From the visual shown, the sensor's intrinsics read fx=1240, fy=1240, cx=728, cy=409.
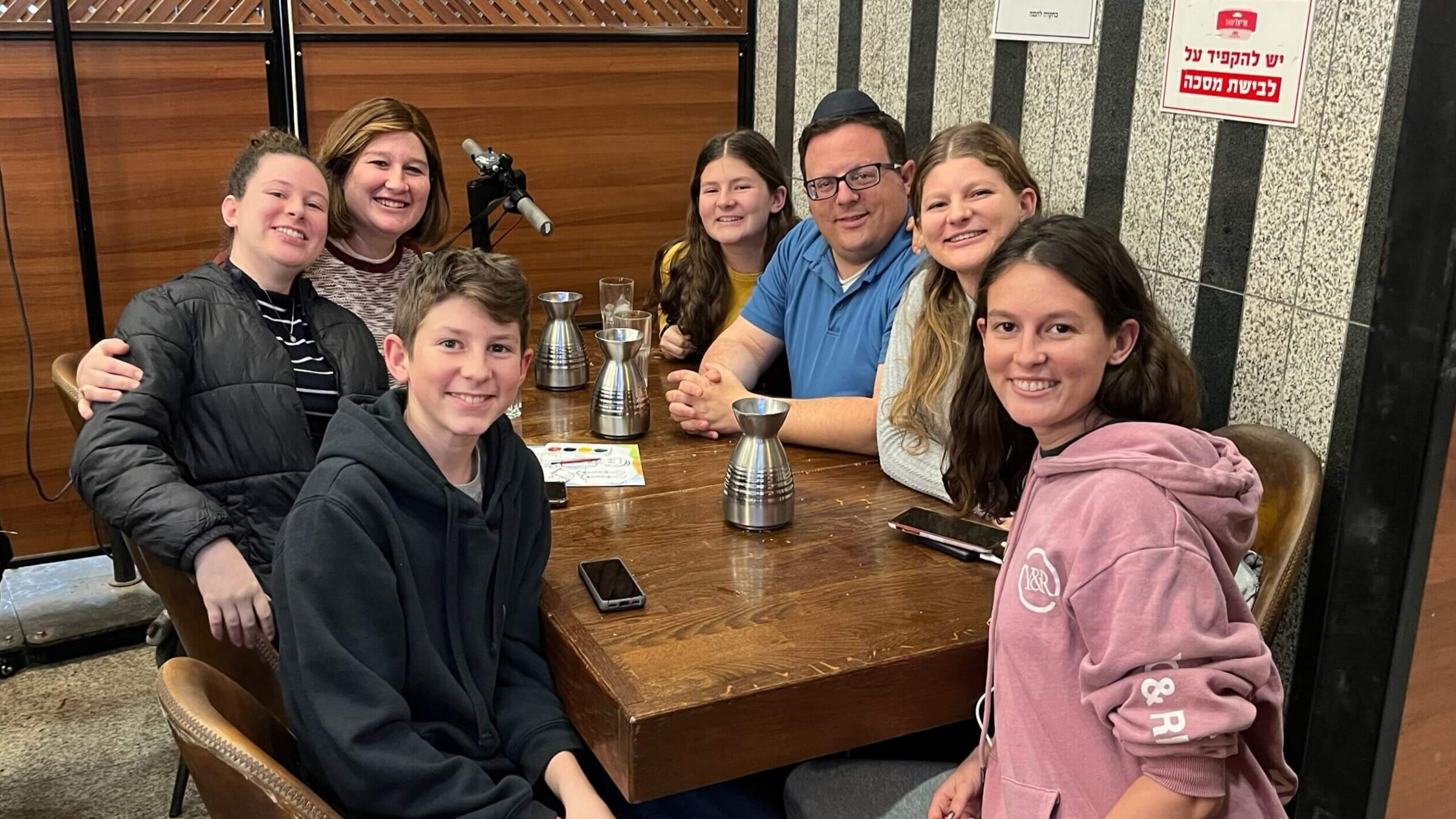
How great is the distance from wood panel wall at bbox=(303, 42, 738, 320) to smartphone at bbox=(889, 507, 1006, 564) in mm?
2088

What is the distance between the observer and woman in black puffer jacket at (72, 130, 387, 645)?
1802 mm

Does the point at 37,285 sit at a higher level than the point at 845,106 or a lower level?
lower

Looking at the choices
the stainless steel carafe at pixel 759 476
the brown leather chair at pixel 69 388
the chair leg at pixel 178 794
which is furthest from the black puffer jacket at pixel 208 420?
the chair leg at pixel 178 794

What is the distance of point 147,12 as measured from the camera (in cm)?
306

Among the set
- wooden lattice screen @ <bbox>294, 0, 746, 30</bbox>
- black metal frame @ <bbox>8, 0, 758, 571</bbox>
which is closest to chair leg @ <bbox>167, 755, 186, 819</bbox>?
black metal frame @ <bbox>8, 0, 758, 571</bbox>

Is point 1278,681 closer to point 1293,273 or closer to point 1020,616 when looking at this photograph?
point 1020,616

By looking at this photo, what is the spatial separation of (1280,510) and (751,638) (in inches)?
33.3

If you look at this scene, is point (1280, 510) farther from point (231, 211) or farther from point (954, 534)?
point (231, 211)

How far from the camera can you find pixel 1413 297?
1.49 meters

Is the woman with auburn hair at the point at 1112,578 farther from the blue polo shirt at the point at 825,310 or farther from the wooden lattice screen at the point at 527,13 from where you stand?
the wooden lattice screen at the point at 527,13

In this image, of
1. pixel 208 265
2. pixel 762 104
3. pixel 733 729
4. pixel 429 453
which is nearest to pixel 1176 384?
pixel 733 729

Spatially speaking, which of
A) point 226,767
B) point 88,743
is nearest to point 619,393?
point 226,767

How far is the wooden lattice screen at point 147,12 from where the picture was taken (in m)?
2.92

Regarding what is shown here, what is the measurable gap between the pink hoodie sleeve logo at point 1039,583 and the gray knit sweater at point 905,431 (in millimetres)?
626
